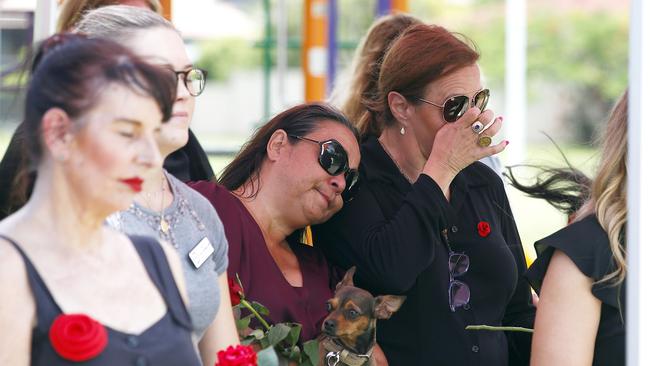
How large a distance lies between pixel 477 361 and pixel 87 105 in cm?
154

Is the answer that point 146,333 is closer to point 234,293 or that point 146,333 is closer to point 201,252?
point 201,252

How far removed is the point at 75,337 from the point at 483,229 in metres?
1.61

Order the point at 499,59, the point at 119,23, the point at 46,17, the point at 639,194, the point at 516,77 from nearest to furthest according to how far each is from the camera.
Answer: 1. the point at 639,194
2. the point at 119,23
3. the point at 46,17
4. the point at 516,77
5. the point at 499,59

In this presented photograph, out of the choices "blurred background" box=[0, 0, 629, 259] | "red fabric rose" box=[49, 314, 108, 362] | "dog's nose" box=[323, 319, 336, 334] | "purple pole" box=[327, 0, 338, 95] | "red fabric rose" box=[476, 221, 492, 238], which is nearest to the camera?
"red fabric rose" box=[49, 314, 108, 362]

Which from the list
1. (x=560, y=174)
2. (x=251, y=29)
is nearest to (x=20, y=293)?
(x=560, y=174)

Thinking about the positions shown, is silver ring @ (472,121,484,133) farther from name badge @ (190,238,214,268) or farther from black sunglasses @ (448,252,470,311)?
name badge @ (190,238,214,268)

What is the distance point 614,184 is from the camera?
8.04 ft

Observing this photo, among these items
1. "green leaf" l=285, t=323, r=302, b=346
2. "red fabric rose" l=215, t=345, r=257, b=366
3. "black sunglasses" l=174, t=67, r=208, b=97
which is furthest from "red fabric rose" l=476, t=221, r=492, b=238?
"red fabric rose" l=215, t=345, r=257, b=366

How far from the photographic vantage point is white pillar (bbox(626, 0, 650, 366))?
2.01 m

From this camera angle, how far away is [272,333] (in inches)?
92.8

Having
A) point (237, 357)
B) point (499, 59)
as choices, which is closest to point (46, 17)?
point (237, 357)

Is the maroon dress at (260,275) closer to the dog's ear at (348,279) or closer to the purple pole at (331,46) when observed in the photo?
the dog's ear at (348,279)

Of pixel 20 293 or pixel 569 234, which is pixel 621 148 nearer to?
pixel 569 234

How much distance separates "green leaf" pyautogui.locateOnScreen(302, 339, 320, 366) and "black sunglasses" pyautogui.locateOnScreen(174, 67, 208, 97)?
2.10 feet
